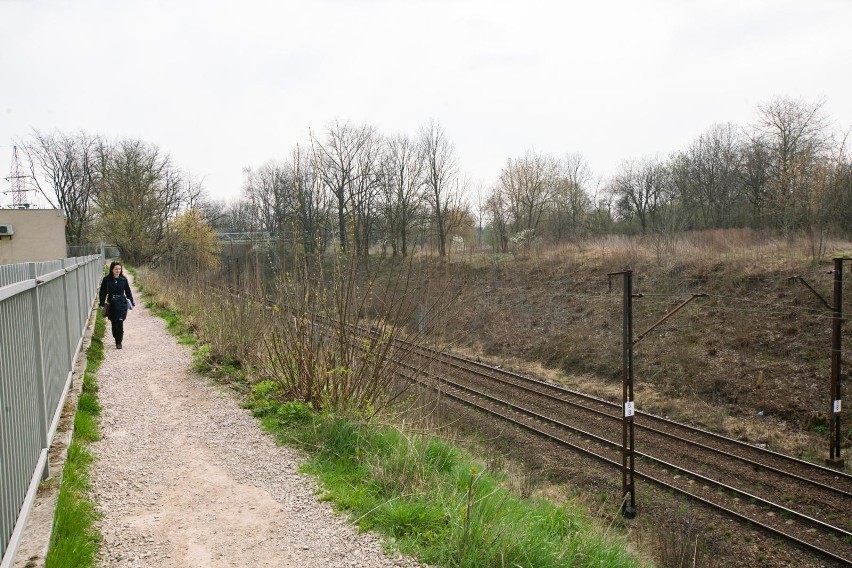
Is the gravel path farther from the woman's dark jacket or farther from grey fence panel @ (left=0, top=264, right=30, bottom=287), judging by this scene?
the woman's dark jacket

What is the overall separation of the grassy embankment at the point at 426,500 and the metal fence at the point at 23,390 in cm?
217

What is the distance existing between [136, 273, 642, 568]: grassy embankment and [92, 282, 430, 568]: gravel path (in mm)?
203

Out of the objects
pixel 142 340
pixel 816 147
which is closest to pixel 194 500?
pixel 142 340

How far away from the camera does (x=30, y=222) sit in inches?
1485

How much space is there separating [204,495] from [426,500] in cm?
187

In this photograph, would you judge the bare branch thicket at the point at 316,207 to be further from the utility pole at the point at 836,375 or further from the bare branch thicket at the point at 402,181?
the bare branch thicket at the point at 402,181

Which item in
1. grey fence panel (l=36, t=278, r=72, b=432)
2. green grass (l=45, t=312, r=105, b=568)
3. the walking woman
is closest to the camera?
green grass (l=45, t=312, r=105, b=568)

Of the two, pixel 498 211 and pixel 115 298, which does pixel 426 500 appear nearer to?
pixel 115 298

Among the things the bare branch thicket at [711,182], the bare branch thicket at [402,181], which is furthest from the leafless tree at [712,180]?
the bare branch thicket at [402,181]

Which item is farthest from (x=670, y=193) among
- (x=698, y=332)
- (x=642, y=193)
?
(x=698, y=332)

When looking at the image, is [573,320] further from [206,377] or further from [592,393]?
[206,377]

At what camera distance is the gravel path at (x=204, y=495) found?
155 inches

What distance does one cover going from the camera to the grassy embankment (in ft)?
13.2

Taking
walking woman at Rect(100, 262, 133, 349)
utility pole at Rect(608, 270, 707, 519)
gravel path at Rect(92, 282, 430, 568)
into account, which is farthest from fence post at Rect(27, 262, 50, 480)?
utility pole at Rect(608, 270, 707, 519)
